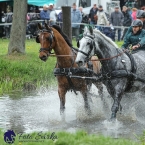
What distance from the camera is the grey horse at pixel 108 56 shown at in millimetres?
12375

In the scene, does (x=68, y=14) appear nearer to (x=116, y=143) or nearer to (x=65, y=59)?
(x=65, y=59)

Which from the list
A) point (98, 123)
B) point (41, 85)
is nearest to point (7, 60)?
point (41, 85)

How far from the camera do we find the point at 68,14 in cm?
2000

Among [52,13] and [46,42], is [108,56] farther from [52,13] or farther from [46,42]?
[52,13]

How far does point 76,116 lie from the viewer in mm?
13867

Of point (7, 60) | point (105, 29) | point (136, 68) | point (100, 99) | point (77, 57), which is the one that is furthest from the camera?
point (105, 29)

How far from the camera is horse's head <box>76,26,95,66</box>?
12.3 meters

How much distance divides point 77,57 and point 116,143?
9.88 ft

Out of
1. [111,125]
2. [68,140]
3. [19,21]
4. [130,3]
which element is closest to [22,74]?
[19,21]

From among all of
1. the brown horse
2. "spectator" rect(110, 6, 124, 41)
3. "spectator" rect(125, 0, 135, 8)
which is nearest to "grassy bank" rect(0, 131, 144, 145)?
the brown horse

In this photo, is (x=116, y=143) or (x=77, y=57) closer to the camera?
(x=116, y=143)

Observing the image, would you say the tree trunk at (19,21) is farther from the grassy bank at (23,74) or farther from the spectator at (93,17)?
the spectator at (93,17)

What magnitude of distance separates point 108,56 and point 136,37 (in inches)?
64.9

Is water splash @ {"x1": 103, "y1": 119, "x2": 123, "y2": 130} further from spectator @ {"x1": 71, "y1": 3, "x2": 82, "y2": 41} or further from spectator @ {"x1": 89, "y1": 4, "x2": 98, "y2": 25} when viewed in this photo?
spectator @ {"x1": 89, "y1": 4, "x2": 98, "y2": 25}
